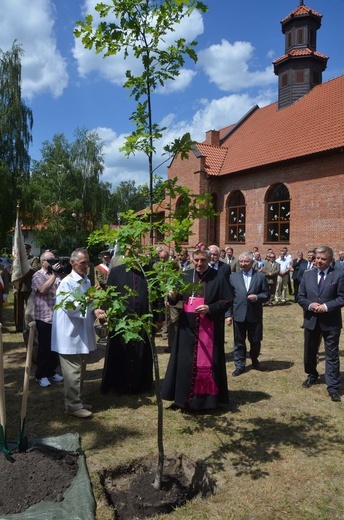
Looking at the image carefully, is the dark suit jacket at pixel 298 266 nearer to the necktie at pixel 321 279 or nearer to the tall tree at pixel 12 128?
the necktie at pixel 321 279

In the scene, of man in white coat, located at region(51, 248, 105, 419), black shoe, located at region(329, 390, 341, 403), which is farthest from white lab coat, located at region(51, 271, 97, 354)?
black shoe, located at region(329, 390, 341, 403)

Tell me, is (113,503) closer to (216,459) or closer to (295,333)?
(216,459)

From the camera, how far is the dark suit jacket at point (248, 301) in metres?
6.98

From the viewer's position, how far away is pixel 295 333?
1016 centimetres

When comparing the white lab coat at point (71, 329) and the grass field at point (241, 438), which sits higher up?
the white lab coat at point (71, 329)

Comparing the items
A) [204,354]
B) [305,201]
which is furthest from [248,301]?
[305,201]

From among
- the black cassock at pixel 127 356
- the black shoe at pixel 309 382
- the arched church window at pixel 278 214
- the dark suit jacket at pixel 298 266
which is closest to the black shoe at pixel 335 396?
the black shoe at pixel 309 382

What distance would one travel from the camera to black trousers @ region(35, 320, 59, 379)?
19.7 feet

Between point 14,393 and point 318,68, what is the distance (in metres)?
26.3

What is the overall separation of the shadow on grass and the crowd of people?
0.42 metres

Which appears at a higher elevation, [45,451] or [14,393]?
[45,451]

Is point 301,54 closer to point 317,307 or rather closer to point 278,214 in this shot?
point 278,214

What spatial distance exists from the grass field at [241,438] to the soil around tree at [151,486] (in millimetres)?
105

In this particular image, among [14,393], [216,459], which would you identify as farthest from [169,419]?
[14,393]
